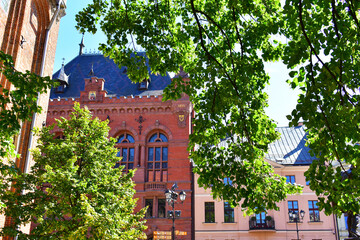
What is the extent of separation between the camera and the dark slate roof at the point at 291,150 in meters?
31.3

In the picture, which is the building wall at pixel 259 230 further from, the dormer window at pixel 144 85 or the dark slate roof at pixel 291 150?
the dormer window at pixel 144 85

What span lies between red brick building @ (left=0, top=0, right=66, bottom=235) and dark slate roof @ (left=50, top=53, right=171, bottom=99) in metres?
16.4

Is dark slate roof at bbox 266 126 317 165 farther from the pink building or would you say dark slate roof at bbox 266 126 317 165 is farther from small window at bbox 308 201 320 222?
small window at bbox 308 201 320 222

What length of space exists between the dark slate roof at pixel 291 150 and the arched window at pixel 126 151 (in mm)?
11801

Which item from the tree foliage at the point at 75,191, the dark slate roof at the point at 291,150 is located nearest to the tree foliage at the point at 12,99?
the tree foliage at the point at 75,191

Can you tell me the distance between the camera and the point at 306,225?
94.5 ft

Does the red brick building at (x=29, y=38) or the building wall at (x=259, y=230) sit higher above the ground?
the red brick building at (x=29, y=38)

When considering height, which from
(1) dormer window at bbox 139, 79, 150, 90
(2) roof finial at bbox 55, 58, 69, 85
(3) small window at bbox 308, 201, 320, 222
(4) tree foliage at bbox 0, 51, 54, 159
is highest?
(2) roof finial at bbox 55, 58, 69, 85

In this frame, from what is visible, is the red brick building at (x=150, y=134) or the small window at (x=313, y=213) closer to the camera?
the red brick building at (x=150, y=134)

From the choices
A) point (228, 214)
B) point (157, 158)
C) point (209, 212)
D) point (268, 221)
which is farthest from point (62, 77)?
point (268, 221)

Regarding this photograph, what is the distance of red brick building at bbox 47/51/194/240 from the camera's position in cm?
2766

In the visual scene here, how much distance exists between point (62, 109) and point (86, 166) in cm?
1758

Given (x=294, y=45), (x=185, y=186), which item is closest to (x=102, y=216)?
(x=294, y=45)

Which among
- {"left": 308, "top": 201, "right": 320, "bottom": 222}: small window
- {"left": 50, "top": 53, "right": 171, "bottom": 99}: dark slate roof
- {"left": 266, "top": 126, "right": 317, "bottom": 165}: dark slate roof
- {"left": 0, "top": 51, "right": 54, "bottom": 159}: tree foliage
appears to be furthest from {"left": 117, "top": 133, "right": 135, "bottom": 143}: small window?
{"left": 0, "top": 51, "right": 54, "bottom": 159}: tree foliage
